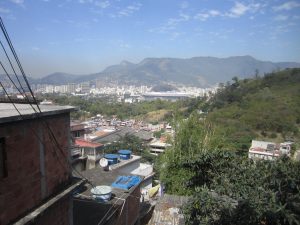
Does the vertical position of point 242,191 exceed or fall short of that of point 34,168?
it falls short

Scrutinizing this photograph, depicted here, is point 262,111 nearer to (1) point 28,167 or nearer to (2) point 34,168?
(2) point 34,168

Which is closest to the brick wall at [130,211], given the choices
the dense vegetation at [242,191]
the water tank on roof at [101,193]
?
the water tank on roof at [101,193]

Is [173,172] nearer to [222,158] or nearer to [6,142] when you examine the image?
[222,158]

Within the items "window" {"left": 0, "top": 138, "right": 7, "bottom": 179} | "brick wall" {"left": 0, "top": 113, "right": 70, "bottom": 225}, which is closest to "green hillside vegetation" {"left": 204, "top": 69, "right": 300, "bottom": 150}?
"brick wall" {"left": 0, "top": 113, "right": 70, "bottom": 225}

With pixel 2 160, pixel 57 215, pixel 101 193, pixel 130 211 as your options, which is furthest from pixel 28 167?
pixel 130 211

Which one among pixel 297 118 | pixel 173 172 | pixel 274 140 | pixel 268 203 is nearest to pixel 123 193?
pixel 173 172

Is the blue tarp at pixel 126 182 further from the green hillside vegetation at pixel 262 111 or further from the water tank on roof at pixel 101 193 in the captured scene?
the green hillside vegetation at pixel 262 111

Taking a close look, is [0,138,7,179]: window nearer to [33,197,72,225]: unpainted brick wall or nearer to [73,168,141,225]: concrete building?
[33,197,72,225]: unpainted brick wall
